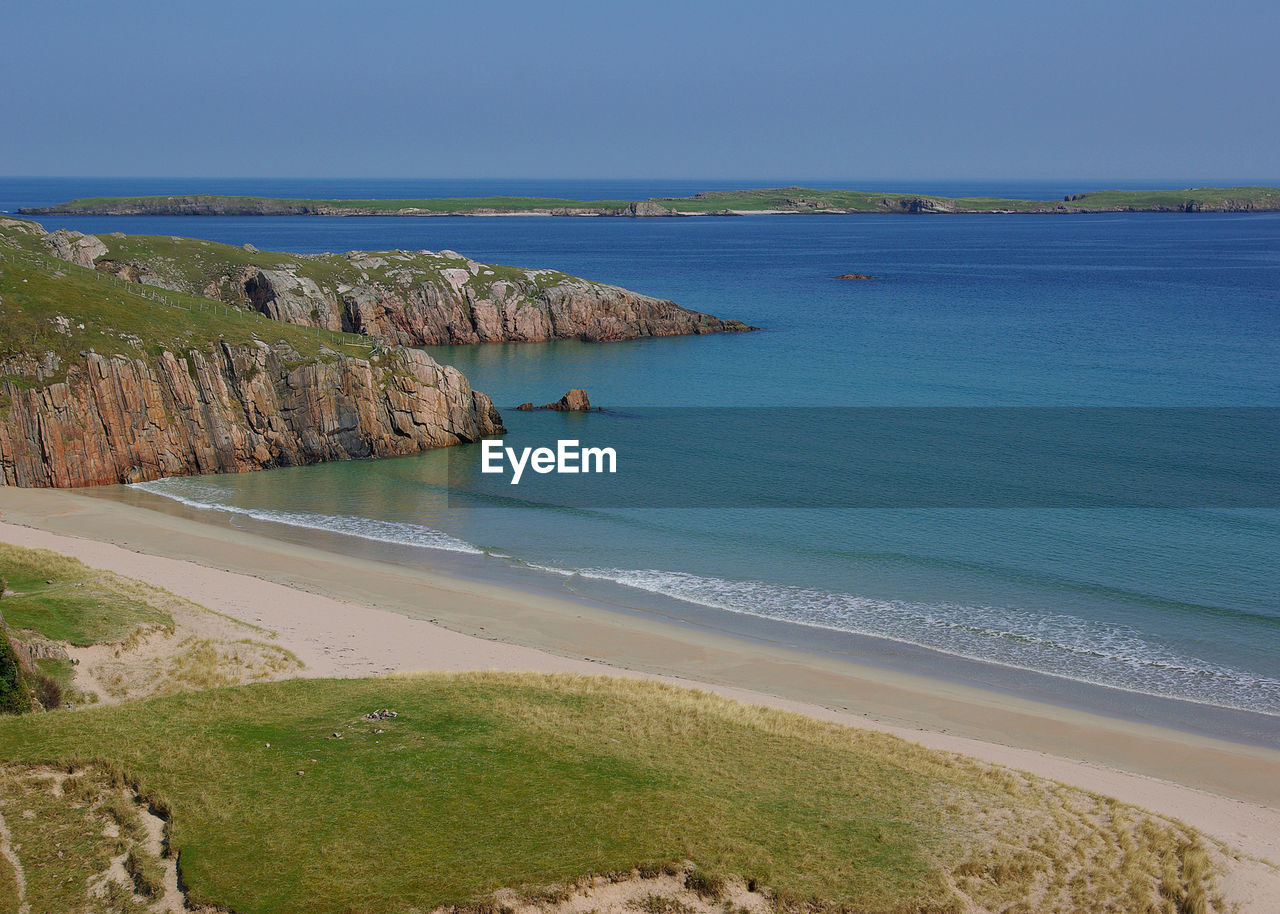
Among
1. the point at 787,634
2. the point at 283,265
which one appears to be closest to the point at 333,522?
the point at 787,634

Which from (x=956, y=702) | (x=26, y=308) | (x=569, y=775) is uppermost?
(x=26, y=308)

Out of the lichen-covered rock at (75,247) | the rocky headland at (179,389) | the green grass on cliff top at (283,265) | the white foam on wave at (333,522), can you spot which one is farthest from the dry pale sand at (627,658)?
the green grass on cliff top at (283,265)

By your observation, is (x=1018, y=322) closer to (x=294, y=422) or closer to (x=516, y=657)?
(x=294, y=422)

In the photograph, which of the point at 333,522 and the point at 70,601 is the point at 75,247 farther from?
the point at 70,601

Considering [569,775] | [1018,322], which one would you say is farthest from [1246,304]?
[569,775]

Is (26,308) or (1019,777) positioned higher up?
(26,308)

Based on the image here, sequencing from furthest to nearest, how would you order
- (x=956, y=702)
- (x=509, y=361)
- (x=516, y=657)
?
(x=509, y=361)
(x=516, y=657)
(x=956, y=702)

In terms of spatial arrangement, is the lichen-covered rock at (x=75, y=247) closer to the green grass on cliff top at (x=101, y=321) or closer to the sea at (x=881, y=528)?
the green grass on cliff top at (x=101, y=321)
